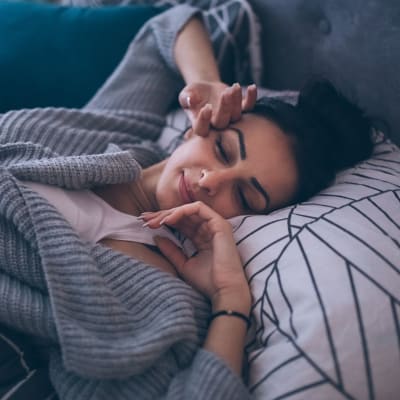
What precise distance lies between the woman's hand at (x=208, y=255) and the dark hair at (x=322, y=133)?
0.22m

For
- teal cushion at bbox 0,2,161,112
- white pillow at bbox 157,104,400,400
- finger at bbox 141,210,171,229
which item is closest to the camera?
white pillow at bbox 157,104,400,400

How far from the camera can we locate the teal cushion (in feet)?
3.74

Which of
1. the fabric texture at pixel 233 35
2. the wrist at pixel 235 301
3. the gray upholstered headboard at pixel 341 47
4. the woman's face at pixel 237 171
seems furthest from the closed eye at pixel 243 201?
the fabric texture at pixel 233 35

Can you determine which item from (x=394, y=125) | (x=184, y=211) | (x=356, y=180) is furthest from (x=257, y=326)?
(x=394, y=125)

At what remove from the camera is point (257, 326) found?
705 millimetres

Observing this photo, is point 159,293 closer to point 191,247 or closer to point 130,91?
point 191,247

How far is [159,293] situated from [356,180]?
1.47 ft

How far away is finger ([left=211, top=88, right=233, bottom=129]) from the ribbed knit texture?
19 cm

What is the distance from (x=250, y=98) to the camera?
3.03 ft

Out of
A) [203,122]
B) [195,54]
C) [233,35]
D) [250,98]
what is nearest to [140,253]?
[203,122]

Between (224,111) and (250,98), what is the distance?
0.08m

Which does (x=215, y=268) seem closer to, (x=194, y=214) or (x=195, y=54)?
(x=194, y=214)

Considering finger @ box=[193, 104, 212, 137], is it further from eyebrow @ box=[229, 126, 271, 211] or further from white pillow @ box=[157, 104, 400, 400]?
white pillow @ box=[157, 104, 400, 400]

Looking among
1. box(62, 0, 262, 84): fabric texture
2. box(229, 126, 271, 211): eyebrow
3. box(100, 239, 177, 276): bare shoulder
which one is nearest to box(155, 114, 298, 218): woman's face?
box(229, 126, 271, 211): eyebrow
